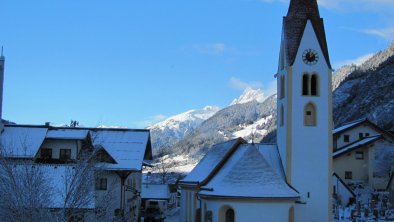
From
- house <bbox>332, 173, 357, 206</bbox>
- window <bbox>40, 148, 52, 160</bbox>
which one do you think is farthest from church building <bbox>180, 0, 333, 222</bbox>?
house <bbox>332, 173, 357, 206</bbox>

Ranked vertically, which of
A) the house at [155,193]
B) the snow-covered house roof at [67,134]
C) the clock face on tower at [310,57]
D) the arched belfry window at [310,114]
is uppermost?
the clock face on tower at [310,57]

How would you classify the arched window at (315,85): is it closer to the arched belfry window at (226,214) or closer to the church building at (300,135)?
the church building at (300,135)

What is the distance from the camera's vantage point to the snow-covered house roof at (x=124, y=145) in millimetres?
43125

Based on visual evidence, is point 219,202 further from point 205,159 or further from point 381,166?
point 381,166

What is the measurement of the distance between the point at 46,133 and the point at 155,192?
40.1 meters

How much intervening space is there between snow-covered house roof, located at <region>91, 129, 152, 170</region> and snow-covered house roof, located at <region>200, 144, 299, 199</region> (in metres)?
8.18

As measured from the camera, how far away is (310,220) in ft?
129

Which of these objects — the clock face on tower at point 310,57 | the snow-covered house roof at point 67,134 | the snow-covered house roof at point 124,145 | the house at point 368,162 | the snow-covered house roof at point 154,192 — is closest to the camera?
the clock face on tower at point 310,57

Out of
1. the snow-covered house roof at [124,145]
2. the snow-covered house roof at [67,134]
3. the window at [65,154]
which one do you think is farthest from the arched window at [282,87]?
the window at [65,154]

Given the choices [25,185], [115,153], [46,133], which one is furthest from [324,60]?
[25,185]

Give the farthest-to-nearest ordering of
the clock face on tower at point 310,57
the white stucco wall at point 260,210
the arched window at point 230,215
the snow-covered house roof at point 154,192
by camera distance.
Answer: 1. the snow-covered house roof at point 154,192
2. the clock face on tower at point 310,57
3. the arched window at point 230,215
4. the white stucco wall at point 260,210

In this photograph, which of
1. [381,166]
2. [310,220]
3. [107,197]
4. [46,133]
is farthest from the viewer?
[381,166]

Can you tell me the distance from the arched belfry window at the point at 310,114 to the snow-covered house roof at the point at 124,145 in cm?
1204

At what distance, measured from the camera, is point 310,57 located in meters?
40.7
